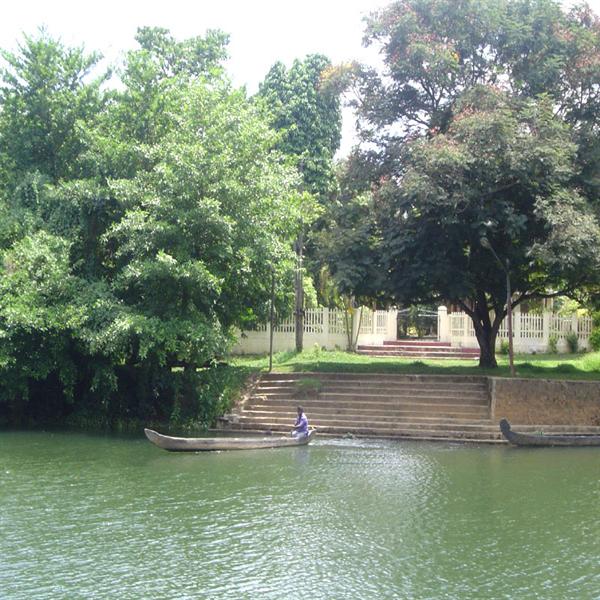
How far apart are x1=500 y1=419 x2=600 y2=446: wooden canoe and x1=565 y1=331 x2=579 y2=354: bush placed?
11.3 meters

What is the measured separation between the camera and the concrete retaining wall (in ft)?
68.3

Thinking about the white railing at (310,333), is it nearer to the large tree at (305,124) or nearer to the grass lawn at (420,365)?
the large tree at (305,124)

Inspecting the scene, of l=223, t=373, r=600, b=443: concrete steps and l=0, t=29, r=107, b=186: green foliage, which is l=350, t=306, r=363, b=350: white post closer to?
l=223, t=373, r=600, b=443: concrete steps

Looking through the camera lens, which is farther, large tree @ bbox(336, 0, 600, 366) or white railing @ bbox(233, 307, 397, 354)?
white railing @ bbox(233, 307, 397, 354)

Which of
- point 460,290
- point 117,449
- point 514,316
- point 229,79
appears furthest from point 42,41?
point 514,316

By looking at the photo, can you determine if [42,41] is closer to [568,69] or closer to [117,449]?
[117,449]

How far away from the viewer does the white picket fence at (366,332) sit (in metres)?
30.0

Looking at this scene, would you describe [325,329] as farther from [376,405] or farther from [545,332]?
[376,405]

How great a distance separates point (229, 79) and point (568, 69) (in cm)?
932

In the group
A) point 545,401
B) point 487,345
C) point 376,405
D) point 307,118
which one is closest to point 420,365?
point 487,345

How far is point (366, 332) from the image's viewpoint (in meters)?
31.9

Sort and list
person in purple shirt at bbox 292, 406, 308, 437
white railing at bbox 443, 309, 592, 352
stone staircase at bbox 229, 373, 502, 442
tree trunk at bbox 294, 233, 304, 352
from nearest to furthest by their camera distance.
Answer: person in purple shirt at bbox 292, 406, 308, 437
stone staircase at bbox 229, 373, 502, 442
tree trunk at bbox 294, 233, 304, 352
white railing at bbox 443, 309, 592, 352

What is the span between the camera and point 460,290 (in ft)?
73.2

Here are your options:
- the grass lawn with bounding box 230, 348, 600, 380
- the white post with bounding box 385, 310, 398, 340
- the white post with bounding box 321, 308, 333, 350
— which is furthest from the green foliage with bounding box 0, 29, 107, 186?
the white post with bounding box 385, 310, 398, 340
